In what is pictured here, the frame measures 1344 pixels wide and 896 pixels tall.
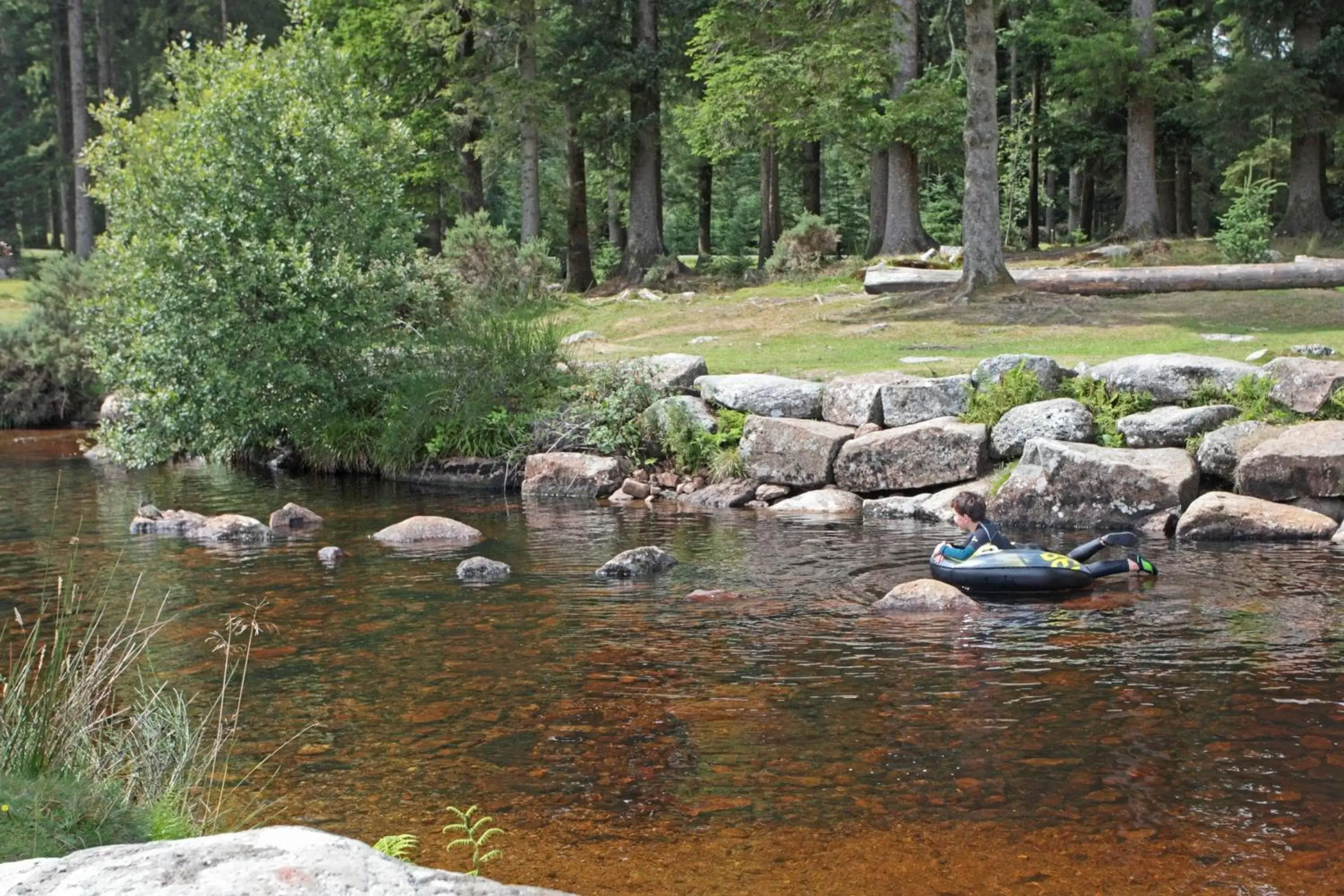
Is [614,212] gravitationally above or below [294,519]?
above

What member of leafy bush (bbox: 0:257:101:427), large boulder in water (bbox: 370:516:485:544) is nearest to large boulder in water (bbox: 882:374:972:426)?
large boulder in water (bbox: 370:516:485:544)

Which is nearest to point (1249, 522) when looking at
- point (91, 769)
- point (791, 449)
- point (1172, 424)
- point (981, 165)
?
point (1172, 424)

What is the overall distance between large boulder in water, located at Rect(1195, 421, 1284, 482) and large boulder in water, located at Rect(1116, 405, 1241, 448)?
0.81 ft

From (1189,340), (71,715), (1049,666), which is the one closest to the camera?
(71,715)

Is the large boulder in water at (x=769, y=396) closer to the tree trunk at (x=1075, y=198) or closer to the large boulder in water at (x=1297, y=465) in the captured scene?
the large boulder in water at (x=1297, y=465)

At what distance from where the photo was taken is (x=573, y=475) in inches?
701

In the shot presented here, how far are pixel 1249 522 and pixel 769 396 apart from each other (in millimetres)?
6413

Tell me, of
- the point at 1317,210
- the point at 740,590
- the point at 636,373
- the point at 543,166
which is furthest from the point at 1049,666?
the point at 543,166

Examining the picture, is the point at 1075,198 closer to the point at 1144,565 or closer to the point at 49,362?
the point at 49,362

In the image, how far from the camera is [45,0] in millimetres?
44938

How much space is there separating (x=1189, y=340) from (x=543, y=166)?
36.9m

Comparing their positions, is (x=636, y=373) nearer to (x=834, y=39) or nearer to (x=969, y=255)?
(x=969, y=255)

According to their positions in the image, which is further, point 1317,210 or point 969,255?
point 1317,210

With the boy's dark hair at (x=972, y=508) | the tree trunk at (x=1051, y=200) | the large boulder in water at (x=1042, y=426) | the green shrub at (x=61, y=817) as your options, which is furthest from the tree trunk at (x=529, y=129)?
the green shrub at (x=61, y=817)
